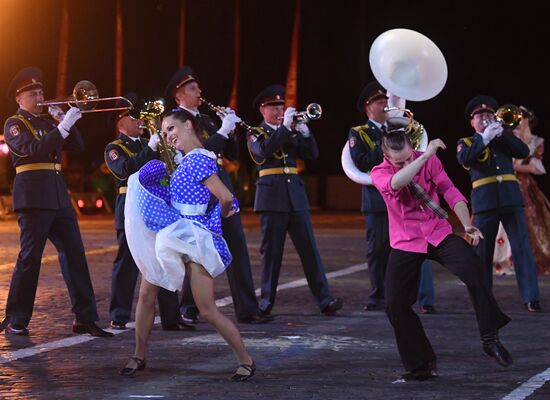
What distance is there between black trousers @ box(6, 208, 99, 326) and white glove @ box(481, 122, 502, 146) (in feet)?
13.2

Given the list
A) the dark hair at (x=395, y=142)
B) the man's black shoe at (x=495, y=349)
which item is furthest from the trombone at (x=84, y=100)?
the man's black shoe at (x=495, y=349)

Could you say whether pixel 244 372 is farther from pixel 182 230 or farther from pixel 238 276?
pixel 238 276

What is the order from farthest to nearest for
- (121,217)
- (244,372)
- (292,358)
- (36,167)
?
1. (121,217)
2. (36,167)
3. (292,358)
4. (244,372)

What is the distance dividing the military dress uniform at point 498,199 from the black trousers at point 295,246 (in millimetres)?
1637

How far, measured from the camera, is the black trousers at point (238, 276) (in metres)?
13.2

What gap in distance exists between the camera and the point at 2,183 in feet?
140

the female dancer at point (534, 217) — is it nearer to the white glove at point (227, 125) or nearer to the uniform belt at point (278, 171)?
the uniform belt at point (278, 171)

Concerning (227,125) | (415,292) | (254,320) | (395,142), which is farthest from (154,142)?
(415,292)

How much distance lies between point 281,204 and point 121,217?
5.40 feet

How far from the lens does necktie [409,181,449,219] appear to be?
9930 mm

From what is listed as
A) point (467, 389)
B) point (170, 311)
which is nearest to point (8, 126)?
point (170, 311)

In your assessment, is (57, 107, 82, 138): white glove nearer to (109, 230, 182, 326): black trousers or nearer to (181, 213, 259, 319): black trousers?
(109, 230, 182, 326): black trousers

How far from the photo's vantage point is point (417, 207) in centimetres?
1002

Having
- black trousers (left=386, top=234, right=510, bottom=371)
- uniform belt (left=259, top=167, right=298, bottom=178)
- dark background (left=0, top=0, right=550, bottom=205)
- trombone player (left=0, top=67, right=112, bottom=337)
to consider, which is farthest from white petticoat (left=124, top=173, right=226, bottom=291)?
dark background (left=0, top=0, right=550, bottom=205)
